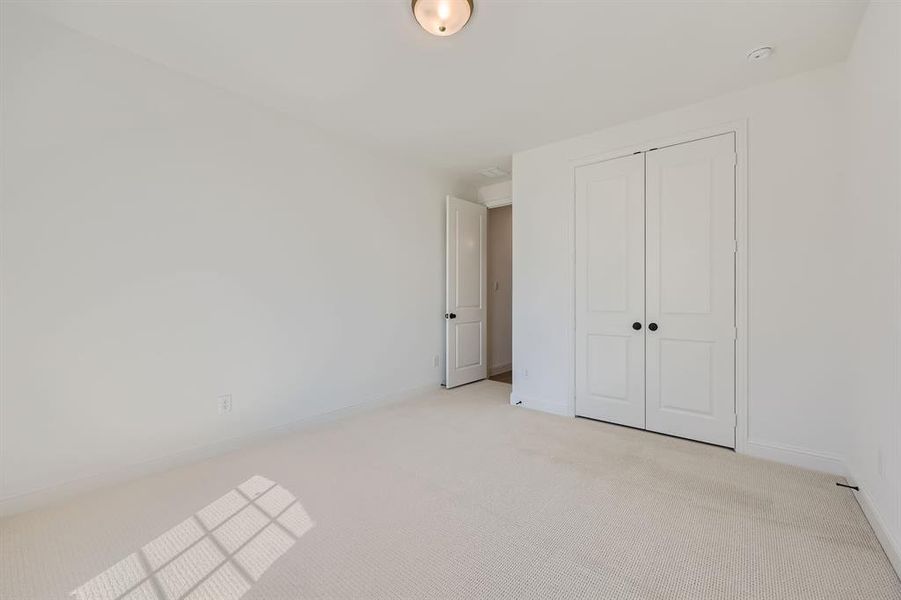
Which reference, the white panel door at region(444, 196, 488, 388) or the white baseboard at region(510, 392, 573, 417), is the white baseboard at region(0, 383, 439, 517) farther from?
the white baseboard at region(510, 392, 573, 417)

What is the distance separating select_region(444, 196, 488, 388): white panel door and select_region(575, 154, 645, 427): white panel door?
60.2 inches

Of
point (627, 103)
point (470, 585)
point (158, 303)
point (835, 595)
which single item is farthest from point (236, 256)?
point (835, 595)

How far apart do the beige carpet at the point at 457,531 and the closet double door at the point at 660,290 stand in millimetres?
444

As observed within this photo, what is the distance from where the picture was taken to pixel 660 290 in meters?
3.06

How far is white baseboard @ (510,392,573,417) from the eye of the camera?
3.60m

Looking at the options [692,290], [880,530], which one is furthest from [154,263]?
[880,530]

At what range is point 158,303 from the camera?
244 cm

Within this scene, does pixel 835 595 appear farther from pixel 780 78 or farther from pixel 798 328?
pixel 780 78

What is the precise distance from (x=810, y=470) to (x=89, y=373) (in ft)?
14.5

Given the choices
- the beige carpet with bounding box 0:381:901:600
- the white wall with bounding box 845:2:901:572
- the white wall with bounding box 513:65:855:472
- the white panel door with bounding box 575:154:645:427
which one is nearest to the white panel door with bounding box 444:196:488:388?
the white panel door with bounding box 575:154:645:427

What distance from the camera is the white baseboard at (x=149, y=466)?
6.51 feet

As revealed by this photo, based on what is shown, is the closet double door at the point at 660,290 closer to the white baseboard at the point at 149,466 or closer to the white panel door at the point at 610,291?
the white panel door at the point at 610,291

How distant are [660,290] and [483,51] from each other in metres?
2.21

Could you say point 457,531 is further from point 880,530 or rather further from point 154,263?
point 154,263
